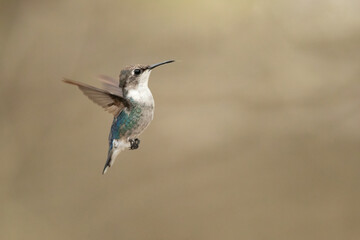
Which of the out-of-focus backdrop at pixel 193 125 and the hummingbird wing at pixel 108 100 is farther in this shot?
the out-of-focus backdrop at pixel 193 125

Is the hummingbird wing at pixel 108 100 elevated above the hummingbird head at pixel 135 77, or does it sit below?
below

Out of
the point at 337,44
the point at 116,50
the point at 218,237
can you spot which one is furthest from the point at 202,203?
the point at 337,44

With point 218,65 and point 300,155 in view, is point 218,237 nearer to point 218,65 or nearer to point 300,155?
point 300,155

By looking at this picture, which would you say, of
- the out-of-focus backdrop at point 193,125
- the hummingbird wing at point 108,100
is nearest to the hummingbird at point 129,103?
the hummingbird wing at point 108,100

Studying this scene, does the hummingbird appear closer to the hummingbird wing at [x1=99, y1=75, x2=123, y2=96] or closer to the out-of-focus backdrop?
the hummingbird wing at [x1=99, y1=75, x2=123, y2=96]

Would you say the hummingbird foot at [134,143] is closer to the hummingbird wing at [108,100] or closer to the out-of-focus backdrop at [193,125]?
the hummingbird wing at [108,100]

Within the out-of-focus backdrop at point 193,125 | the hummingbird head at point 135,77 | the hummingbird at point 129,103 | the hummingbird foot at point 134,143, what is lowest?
the hummingbird foot at point 134,143
